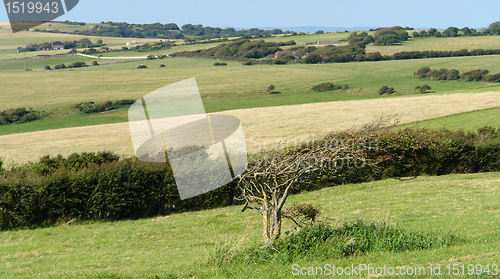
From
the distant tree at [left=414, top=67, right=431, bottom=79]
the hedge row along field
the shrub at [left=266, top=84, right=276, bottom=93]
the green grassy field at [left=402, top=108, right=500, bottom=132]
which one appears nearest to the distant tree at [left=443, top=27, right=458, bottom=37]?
the distant tree at [left=414, top=67, right=431, bottom=79]

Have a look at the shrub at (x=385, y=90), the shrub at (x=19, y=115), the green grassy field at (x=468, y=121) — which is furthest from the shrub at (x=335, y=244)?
the shrub at (x=385, y=90)

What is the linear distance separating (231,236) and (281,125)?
122ft

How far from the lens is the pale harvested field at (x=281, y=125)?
37400 mm

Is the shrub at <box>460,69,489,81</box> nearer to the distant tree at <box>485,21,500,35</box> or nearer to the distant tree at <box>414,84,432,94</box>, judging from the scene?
the distant tree at <box>414,84,432,94</box>

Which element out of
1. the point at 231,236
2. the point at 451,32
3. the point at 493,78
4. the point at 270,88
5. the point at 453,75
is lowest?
the point at 270,88

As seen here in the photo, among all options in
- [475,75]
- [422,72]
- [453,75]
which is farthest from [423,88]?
[422,72]

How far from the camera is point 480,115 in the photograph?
40875mm

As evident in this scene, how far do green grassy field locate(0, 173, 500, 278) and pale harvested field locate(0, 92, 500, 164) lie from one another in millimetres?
17283

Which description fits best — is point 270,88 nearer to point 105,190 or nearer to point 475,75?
point 475,75

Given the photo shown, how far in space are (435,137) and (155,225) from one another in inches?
608

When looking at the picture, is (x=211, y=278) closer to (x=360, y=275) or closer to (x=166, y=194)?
(x=360, y=275)

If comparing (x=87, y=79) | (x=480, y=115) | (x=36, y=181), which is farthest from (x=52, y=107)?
(x=480, y=115)

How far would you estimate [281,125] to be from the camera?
156 ft

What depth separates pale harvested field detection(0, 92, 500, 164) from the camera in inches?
1472
